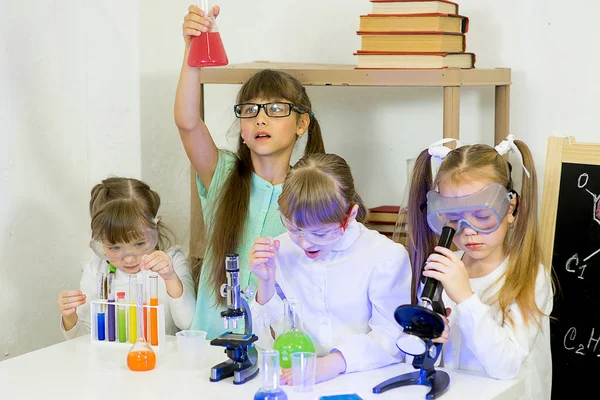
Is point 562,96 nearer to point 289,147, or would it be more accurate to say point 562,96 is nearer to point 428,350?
point 289,147

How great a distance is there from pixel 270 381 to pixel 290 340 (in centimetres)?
18

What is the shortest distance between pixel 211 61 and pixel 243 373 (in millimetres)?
857

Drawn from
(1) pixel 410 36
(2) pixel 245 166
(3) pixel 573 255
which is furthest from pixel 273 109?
(3) pixel 573 255

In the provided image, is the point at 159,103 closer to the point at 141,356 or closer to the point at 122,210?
the point at 122,210

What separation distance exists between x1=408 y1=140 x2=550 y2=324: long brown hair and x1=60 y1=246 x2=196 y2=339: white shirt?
68cm

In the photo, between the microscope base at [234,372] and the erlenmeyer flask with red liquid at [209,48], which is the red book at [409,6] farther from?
the microscope base at [234,372]

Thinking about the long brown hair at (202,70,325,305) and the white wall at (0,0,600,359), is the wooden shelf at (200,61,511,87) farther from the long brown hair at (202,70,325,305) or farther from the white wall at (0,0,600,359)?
the white wall at (0,0,600,359)

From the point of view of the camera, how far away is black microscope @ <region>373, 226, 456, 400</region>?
162cm

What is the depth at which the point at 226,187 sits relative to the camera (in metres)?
2.43

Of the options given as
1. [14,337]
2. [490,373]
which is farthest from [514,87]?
[14,337]

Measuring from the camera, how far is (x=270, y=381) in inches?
63.1

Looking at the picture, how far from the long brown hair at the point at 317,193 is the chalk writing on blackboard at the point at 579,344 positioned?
0.82 meters

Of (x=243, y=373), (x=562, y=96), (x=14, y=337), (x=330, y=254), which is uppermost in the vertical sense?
(x=562, y=96)

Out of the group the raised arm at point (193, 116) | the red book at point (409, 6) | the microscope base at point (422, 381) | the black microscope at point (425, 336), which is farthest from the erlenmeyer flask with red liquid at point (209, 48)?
the microscope base at point (422, 381)
